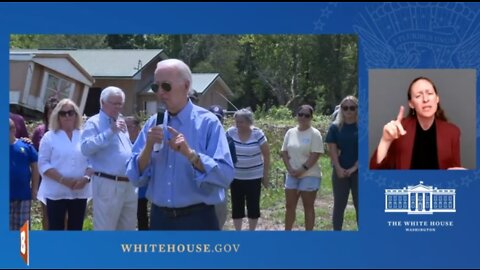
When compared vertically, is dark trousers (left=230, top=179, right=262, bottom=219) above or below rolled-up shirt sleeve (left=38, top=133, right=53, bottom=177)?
below

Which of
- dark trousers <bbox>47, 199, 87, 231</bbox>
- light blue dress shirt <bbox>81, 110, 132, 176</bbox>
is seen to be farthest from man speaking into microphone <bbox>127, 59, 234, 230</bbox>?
dark trousers <bbox>47, 199, 87, 231</bbox>

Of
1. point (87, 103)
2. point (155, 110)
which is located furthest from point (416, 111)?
point (87, 103)

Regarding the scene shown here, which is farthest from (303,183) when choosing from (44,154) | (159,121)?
(44,154)

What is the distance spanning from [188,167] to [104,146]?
2.07 feet

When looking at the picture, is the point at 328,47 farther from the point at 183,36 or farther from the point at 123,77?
the point at 123,77

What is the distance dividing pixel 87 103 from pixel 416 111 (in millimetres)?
2172

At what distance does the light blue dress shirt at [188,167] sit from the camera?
5289 millimetres

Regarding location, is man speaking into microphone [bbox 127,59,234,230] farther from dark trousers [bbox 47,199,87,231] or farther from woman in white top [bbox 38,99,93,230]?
dark trousers [bbox 47,199,87,231]

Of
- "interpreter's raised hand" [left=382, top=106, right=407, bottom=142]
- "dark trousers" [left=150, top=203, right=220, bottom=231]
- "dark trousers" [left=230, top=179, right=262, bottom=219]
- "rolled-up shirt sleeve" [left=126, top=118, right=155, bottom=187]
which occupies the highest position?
"interpreter's raised hand" [left=382, top=106, right=407, bottom=142]

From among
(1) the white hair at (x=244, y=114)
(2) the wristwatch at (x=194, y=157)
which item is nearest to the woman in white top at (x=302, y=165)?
(1) the white hair at (x=244, y=114)

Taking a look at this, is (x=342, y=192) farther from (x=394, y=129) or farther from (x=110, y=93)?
(x=110, y=93)

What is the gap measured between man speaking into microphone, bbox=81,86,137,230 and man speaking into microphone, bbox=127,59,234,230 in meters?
0.23

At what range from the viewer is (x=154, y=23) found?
18.1 feet

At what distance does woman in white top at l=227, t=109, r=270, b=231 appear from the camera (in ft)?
18.3
